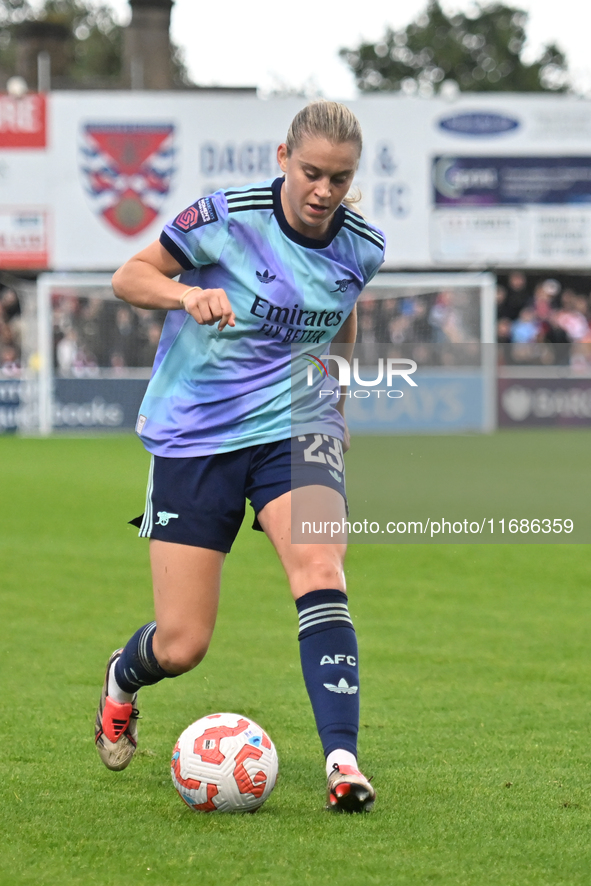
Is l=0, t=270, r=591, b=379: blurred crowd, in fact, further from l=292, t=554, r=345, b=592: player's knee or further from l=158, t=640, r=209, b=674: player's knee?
l=292, t=554, r=345, b=592: player's knee

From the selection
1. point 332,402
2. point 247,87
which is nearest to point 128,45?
point 247,87

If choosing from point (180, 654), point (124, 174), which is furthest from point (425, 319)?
point (180, 654)

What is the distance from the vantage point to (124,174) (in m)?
25.7

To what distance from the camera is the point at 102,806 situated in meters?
3.79

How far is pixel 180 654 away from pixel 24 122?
76.8 feet

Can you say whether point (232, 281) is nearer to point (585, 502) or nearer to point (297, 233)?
point (297, 233)

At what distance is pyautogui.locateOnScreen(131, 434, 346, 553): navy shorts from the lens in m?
3.92

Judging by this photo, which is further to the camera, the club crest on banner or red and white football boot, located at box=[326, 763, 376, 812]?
the club crest on banner

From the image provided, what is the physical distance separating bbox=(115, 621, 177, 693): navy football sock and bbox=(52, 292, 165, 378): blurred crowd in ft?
62.4

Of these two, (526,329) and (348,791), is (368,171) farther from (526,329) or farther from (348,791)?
(348,791)

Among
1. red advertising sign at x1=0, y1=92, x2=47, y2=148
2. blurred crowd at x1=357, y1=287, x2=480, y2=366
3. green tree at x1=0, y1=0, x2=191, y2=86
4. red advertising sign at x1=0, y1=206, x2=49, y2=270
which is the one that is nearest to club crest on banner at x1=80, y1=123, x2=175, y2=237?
red advertising sign at x1=0, y1=92, x2=47, y2=148

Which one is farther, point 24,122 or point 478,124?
point 478,124

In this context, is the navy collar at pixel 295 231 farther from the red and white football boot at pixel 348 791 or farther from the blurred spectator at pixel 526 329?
the blurred spectator at pixel 526 329

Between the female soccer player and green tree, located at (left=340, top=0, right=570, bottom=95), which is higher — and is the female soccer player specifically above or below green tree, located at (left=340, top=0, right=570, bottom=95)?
below
